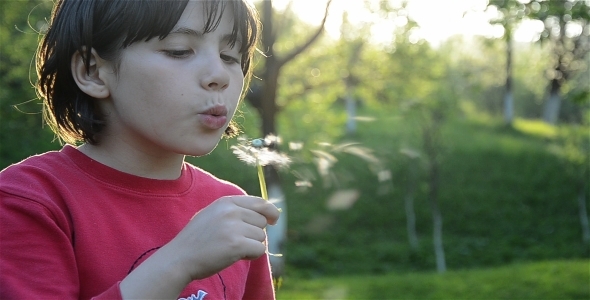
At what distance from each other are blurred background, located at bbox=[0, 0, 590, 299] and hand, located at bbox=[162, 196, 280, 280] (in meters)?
3.82

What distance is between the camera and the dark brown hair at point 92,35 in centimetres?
135

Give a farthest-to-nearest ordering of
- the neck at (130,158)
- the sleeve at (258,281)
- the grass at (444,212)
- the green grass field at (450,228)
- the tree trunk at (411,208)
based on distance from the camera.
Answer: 1. the tree trunk at (411,208)
2. the grass at (444,212)
3. the green grass field at (450,228)
4. the sleeve at (258,281)
5. the neck at (130,158)

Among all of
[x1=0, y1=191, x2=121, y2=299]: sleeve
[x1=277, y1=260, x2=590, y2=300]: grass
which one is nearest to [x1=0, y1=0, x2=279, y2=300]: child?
A: [x1=0, y1=191, x2=121, y2=299]: sleeve

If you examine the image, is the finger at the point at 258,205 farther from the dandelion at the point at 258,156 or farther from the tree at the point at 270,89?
the tree at the point at 270,89

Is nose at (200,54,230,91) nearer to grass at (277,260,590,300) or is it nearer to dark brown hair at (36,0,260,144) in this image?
dark brown hair at (36,0,260,144)

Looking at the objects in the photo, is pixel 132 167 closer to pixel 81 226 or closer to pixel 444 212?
pixel 81 226

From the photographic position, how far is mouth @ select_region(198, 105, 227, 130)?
135cm

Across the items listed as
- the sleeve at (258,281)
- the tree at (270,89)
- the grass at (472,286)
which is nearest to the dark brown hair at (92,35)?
the sleeve at (258,281)

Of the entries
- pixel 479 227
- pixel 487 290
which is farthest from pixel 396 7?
pixel 479 227

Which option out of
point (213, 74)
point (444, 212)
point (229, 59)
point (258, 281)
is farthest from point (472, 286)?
point (213, 74)

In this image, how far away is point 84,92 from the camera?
1.45m

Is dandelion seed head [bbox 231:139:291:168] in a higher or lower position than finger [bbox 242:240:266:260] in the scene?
higher

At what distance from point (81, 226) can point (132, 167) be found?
190mm

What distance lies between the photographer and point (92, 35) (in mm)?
1391
